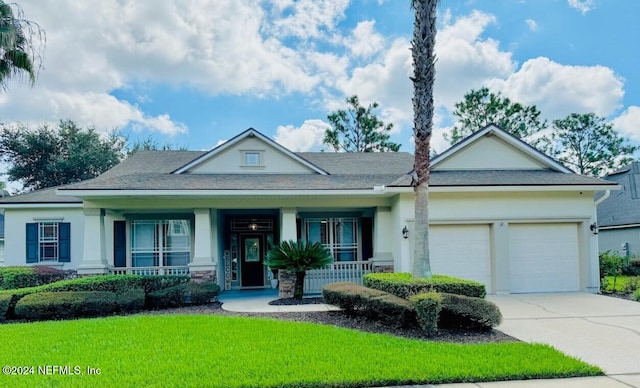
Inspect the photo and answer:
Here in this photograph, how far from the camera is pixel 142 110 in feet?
88.7

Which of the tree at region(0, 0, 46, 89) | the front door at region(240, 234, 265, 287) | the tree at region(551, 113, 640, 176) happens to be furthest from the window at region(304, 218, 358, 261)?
the tree at region(551, 113, 640, 176)

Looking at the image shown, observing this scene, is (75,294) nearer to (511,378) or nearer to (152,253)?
(152,253)

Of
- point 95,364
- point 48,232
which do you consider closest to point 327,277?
point 95,364

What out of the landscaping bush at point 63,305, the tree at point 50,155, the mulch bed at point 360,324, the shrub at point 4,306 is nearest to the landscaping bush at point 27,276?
the landscaping bush at point 63,305

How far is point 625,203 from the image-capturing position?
72.3ft

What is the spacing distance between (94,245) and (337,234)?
26.0 ft

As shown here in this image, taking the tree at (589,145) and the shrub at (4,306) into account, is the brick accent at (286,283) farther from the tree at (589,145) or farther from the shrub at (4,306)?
the tree at (589,145)

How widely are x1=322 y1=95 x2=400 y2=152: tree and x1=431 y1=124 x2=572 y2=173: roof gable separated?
21340mm

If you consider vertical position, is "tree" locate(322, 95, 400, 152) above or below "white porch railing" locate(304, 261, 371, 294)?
above

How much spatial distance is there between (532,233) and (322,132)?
2488 cm

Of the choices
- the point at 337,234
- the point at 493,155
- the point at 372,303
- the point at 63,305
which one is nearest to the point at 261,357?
the point at 372,303

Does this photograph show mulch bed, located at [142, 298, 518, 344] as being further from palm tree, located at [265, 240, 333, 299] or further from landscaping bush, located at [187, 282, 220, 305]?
palm tree, located at [265, 240, 333, 299]

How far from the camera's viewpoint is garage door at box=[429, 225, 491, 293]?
1286 centimetres

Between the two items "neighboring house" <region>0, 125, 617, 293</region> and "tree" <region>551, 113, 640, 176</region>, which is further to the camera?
"tree" <region>551, 113, 640, 176</region>
